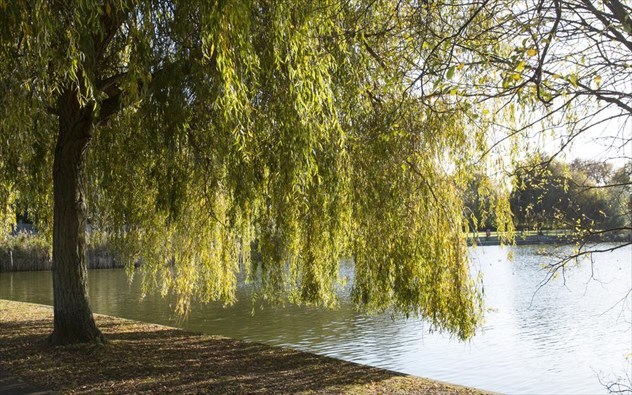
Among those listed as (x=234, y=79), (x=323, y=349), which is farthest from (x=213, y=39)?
(x=323, y=349)

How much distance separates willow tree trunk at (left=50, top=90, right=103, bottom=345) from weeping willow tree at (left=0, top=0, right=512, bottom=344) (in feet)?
0.06

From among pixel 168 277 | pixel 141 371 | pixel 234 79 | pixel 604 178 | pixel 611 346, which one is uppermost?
pixel 234 79

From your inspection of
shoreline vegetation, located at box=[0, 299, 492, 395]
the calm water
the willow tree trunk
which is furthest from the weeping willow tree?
the calm water

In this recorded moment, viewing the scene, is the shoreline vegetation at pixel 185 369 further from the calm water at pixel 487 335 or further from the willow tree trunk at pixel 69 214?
the calm water at pixel 487 335

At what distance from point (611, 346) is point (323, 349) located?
4.70 m

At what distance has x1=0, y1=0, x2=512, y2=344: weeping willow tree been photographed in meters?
5.50

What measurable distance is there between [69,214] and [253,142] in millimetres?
2614

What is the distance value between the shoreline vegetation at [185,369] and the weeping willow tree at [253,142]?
620 mm

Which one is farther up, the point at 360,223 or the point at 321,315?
the point at 360,223

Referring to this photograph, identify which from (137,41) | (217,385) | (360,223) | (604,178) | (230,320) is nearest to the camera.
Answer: (604,178)

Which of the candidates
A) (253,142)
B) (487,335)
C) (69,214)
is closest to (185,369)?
(69,214)

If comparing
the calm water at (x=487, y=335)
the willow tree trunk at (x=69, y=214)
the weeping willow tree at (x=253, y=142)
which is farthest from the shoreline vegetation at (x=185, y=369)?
the calm water at (x=487, y=335)

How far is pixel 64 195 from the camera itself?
7629 millimetres

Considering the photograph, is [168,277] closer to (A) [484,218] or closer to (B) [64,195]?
(B) [64,195]
